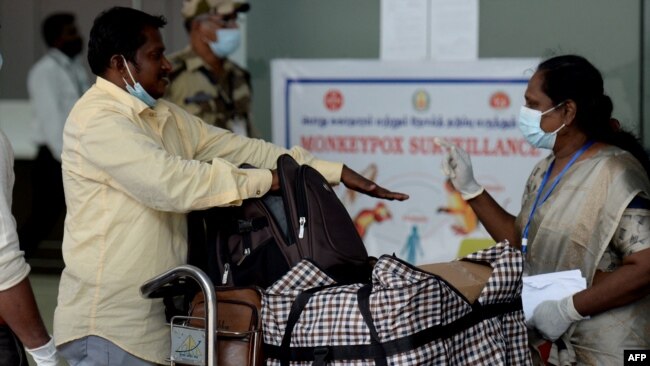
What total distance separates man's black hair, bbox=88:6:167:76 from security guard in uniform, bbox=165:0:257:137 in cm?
218

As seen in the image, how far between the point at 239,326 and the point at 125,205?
21.8 inches

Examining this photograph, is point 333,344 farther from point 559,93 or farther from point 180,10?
point 180,10

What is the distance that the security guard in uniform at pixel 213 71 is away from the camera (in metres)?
5.52

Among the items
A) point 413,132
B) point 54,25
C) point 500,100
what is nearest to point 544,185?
point 500,100

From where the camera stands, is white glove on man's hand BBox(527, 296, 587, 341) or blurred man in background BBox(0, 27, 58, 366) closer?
blurred man in background BBox(0, 27, 58, 366)

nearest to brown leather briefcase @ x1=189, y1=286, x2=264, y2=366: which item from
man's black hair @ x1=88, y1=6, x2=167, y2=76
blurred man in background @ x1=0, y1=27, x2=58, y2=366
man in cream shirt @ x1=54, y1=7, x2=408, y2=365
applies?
man in cream shirt @ x1=54, y1=7, x2=408, y2=365

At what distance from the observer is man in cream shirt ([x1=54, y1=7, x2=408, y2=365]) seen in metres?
3.15

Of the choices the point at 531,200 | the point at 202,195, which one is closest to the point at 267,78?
the point at 531,200

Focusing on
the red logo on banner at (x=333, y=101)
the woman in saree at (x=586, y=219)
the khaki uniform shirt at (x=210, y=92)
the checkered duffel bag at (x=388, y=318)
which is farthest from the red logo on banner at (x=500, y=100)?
the checkered duffel bag at (x=388, y=318)

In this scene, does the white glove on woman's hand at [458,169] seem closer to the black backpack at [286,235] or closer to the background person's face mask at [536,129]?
the background person's face mask at [536,129]

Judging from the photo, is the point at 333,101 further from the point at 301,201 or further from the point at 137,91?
the point at 301,201

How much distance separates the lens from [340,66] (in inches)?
232

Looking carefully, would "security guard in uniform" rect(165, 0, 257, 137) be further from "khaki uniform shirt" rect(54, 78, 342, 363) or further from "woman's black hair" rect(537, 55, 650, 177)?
"woman's black hair" rect(537, 55, 650, 177)

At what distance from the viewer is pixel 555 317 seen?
3.38m
